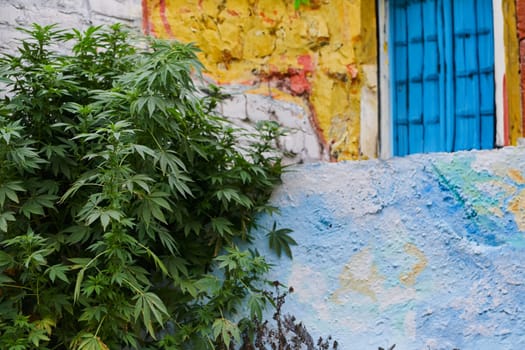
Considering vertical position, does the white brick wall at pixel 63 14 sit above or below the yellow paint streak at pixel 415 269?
above

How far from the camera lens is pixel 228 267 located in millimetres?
3309

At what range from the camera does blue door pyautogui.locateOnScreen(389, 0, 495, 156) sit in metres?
4.11

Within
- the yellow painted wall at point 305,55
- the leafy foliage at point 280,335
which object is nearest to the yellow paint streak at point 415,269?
the leafy foliage at point 280,335

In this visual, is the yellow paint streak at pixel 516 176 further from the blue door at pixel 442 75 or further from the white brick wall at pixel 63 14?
the white brick wall at pixel 63 14

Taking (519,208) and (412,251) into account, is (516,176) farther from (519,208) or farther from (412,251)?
(412,251)

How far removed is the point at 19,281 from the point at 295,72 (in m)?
1.88

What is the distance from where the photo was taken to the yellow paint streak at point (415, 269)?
10.5ft

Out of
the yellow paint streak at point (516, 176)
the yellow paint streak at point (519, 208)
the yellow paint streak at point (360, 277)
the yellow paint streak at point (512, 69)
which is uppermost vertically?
the yellow paint streak at point (512, 69)

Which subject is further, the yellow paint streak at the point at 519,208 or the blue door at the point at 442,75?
the blue door at the point at 442,75

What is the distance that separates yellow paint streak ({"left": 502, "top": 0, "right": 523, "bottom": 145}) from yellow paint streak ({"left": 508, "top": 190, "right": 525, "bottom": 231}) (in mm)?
839

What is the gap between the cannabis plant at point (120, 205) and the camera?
3.05 m

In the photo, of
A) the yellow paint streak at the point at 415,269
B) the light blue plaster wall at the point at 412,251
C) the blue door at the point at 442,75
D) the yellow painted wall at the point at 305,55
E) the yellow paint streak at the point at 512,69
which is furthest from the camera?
the yellow painted wall at the point at 305,55

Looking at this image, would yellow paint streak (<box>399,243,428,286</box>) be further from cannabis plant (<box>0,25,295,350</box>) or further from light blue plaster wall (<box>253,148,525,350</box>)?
cannabis plant (<box>0,25,295,350</box>)

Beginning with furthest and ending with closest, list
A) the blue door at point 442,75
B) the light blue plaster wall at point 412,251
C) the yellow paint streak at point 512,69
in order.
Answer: the blue door at point 442,75, the yellow paint streak at point 512,69, the light blue plaster wall at point 412,251
